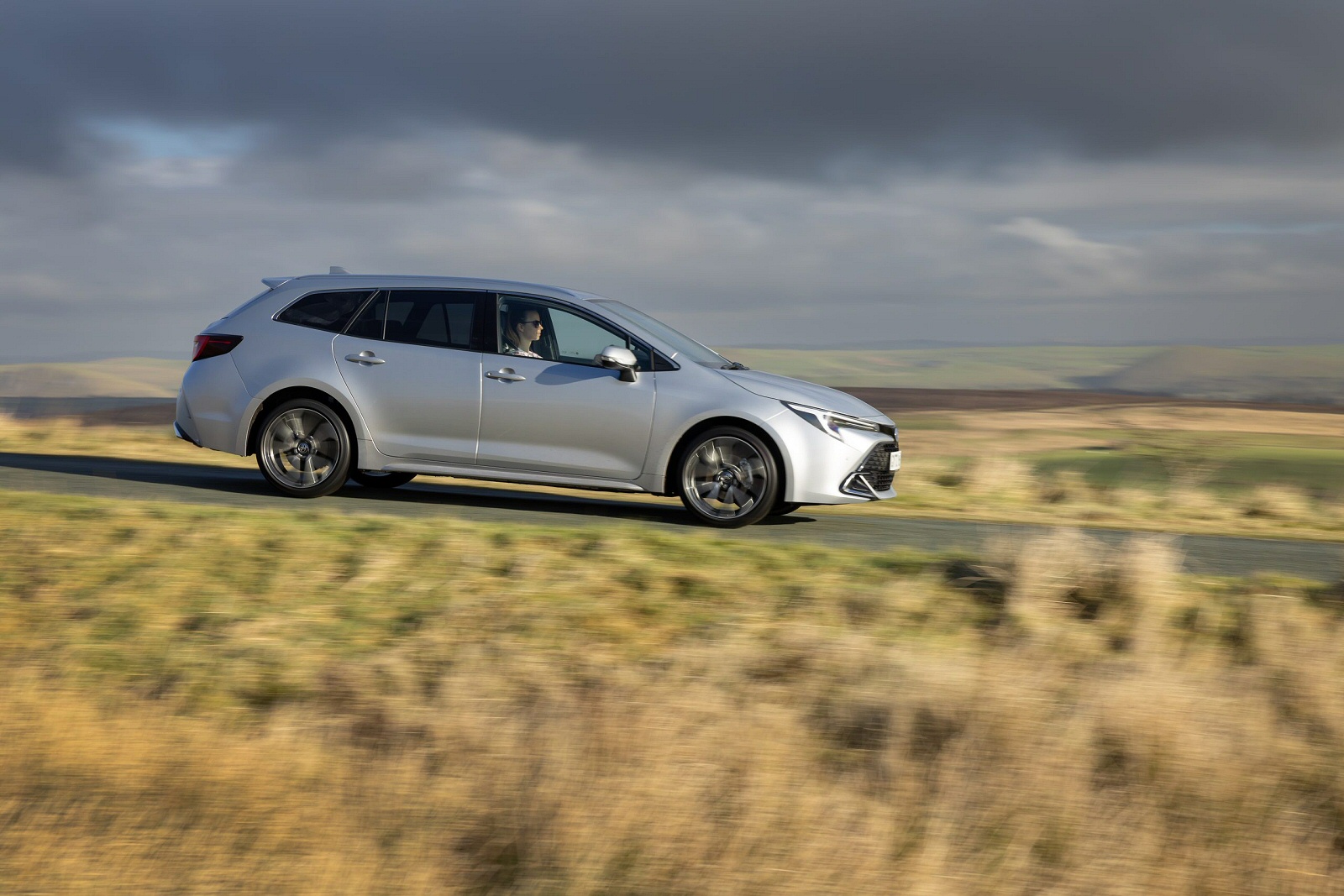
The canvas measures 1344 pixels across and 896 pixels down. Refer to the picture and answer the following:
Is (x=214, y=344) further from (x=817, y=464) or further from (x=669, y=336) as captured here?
(x=817, y=464)

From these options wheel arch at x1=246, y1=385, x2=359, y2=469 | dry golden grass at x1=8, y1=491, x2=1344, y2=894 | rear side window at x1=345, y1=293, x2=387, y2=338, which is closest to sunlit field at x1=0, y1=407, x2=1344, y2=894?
dry golden grass at x1=8, y1=491, x2=1344, y2=894

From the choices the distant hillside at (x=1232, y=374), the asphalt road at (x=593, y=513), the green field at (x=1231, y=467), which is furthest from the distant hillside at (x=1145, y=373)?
the asphalt road at (x=593, y=513)

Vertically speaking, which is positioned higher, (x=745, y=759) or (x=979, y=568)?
(x=979, y=568)

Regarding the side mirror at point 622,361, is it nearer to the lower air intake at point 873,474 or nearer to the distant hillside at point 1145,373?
the lower air intake at point 873,474

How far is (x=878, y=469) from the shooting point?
9.37 m

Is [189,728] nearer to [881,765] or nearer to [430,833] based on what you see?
[430,833]

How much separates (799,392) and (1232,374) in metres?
135

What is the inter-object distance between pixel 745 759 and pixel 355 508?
17.1 ft

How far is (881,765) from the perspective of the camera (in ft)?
17.8

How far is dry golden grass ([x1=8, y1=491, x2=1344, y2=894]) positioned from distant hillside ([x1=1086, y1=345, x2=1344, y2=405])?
95137 millimetres

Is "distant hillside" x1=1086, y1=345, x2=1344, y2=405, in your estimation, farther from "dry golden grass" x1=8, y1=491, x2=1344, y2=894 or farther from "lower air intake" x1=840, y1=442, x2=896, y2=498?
"dry golden grass" x1=8, y1=491, x2=1344, y2=894

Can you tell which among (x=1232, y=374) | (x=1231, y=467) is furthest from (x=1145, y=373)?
(x=1231, y=467)

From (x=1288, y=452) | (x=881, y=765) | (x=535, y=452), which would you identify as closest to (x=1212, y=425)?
(x=1288, y=452)

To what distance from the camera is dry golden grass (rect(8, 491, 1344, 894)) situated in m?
4.69
